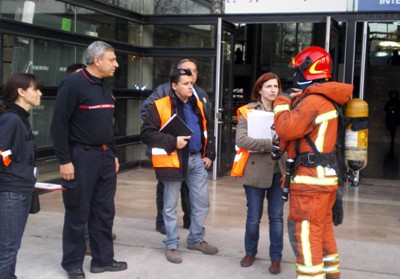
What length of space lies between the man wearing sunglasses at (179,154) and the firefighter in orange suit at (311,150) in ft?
4.25

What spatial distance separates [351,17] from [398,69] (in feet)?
40.0

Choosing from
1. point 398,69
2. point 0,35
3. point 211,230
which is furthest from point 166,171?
point 398,69

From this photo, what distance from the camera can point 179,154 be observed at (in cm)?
490

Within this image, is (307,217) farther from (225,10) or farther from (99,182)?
(225,10)

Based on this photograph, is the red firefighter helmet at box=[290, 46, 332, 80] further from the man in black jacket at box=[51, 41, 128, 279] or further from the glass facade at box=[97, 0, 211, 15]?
the glass facade at box=[97, 0, 211, 15]

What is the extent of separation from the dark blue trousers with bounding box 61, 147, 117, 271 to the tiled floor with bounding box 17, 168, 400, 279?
215 millimetres

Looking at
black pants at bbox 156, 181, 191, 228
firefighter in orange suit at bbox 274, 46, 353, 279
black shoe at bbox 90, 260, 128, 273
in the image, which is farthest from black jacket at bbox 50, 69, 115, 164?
black pants at bbox 156, 181, 191, 228

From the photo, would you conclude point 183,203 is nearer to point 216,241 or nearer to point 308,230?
point 216,241

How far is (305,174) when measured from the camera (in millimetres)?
3762

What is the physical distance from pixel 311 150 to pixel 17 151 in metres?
2.03

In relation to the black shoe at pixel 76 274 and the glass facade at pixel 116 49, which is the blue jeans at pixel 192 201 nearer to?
the black shoe at pixel 76 274

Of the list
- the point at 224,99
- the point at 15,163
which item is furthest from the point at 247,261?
the point at 224,99

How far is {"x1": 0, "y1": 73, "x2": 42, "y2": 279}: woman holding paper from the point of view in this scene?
12.2 feet

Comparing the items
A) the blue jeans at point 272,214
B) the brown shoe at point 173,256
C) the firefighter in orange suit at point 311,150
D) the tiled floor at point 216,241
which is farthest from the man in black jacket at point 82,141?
the firefighter in orange suit at point 311,150
